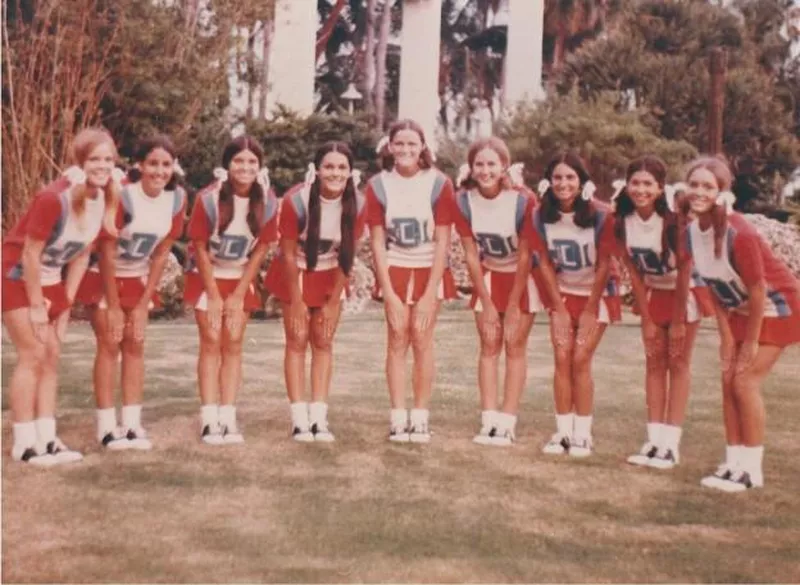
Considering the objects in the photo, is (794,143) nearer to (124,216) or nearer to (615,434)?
(615,434)

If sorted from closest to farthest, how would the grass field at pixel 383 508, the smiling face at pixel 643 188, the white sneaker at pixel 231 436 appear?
the grass field at pixel 383 508 < the smiling face at pixel 643 188 < the white sneaker at pixel 231 436

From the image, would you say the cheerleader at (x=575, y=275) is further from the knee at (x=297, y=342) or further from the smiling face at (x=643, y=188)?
the knee at (x=297, y=342)

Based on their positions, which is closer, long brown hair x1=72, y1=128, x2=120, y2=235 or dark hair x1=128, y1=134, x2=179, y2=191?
long brown hair x1=72, y1=128, x2=120, y2=235

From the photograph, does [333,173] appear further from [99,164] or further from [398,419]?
[398,419]

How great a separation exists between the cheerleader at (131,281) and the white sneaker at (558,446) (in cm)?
165

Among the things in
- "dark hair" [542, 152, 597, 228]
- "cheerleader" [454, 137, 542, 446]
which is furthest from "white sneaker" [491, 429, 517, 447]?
"dark hair" [542, 152, 597, 228]

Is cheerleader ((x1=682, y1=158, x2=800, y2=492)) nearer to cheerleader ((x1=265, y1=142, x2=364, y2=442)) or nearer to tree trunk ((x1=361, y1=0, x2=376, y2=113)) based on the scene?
cheerleader ((x1=265, y1=142, x2=364, y2=442))

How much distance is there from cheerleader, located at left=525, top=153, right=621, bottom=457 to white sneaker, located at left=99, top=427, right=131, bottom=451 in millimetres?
1737

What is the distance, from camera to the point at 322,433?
4520mm

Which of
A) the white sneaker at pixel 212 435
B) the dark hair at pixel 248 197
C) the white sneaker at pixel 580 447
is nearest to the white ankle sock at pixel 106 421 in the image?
the white sneaker at pixel 212 435

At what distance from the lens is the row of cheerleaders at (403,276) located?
3.95 m

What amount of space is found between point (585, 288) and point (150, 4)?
305 inches

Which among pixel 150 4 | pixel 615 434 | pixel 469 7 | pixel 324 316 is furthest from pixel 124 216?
pixel 469 7

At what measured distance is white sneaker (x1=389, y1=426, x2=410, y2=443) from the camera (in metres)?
4.52
